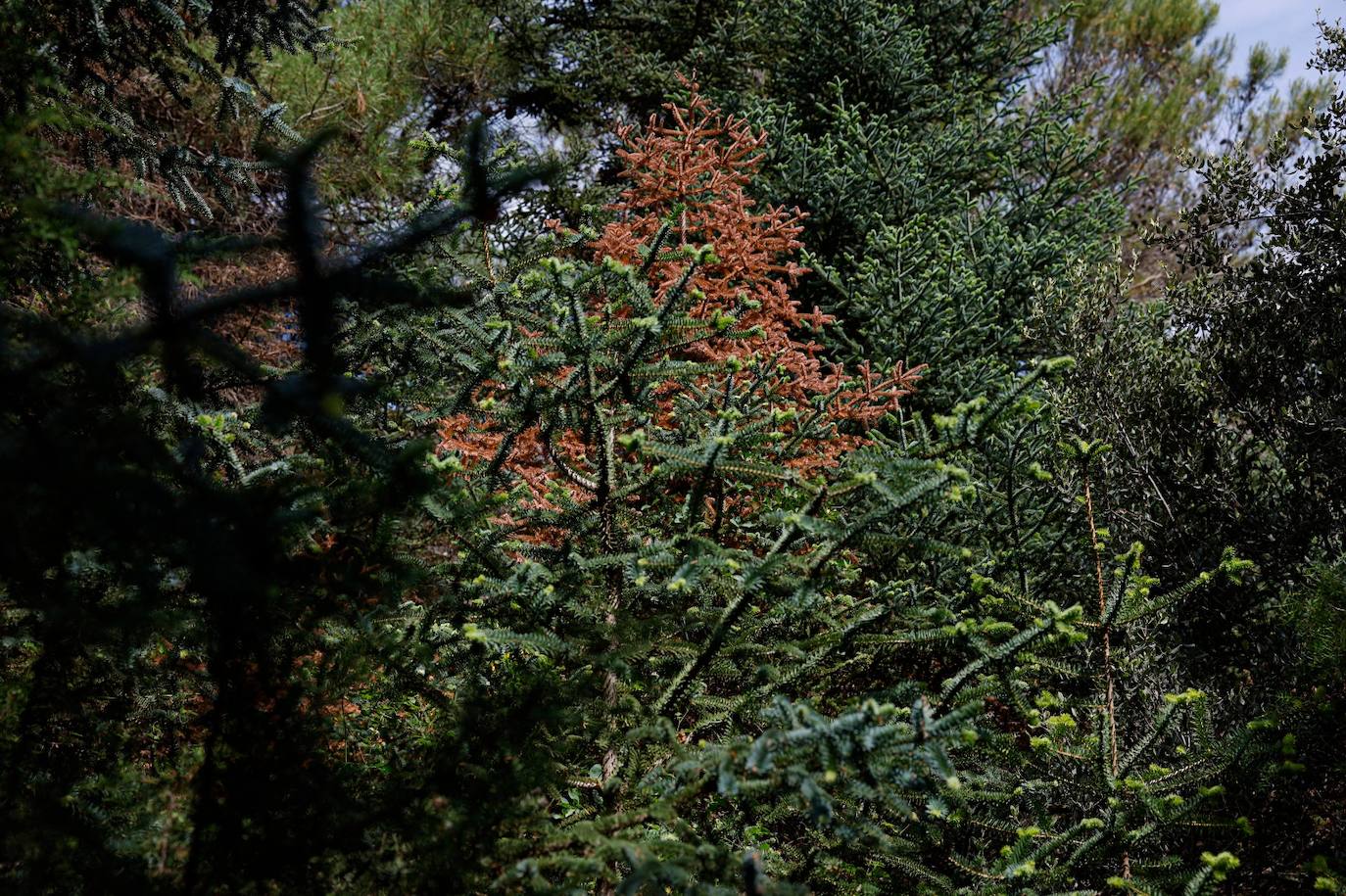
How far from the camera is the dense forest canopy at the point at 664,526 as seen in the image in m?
1.55

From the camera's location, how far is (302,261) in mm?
1273

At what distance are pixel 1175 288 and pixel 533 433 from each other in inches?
167

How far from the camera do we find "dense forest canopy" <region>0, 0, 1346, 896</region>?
5.08 ft

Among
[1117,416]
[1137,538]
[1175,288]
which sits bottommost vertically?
[1137,538]

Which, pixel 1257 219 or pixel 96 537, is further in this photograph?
pixel 1257 219

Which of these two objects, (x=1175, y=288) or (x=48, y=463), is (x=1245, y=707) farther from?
(x=48, y=463)

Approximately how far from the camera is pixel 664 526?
11.6 feet

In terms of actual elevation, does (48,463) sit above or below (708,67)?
below

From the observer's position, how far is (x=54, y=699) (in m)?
1.96

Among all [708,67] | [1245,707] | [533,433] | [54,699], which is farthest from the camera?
[708,67]

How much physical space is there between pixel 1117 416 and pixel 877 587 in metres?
3.11

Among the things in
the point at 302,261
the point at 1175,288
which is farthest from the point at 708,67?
the point at 302,261

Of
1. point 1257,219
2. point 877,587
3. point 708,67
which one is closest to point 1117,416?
point 1257,219

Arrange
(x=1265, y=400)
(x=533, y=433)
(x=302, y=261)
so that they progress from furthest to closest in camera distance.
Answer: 1. (x=1265, y=400)
2. (x=533, y=433)
3. (x=302, y=261)
